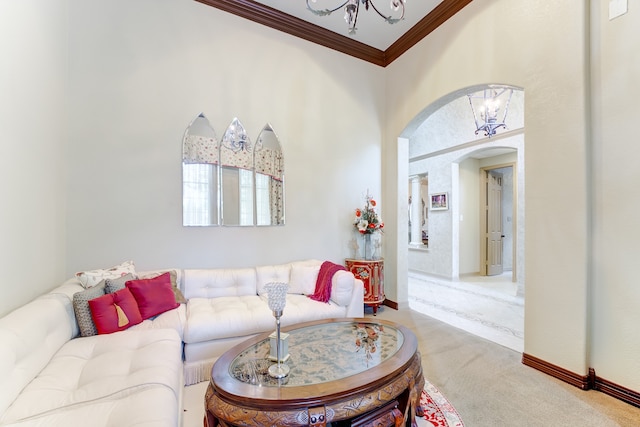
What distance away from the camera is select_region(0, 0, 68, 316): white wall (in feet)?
6.06

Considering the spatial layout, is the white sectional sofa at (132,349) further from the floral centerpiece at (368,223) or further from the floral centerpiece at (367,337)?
the floral centerpiece at (368,223)

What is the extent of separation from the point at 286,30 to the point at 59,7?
233 cm

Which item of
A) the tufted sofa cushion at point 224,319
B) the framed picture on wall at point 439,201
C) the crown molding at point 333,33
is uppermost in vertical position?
the crown molding at point 333,33

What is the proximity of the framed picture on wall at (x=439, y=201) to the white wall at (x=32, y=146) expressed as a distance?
21.3ft

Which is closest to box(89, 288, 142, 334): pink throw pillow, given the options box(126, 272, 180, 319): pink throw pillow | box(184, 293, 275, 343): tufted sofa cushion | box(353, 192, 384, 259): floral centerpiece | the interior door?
box(126, 272, 180, 319): pink throw pillow

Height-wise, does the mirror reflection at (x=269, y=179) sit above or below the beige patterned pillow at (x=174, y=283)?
above

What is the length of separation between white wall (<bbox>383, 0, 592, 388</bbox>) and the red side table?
5.57ft

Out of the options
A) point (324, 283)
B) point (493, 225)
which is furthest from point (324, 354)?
point (493, 225)

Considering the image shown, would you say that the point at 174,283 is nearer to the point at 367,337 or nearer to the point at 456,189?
the point at 367,337

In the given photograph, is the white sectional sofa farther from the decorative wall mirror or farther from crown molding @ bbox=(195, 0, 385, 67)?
crown molding @ bbox=(195, 0, 385, 67)

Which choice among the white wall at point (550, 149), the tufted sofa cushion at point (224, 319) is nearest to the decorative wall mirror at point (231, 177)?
the tufted sofa cushion at point (224, 319)

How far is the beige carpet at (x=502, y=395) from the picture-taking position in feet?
6.18

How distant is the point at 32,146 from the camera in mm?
2156

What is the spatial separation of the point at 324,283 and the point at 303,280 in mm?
313
